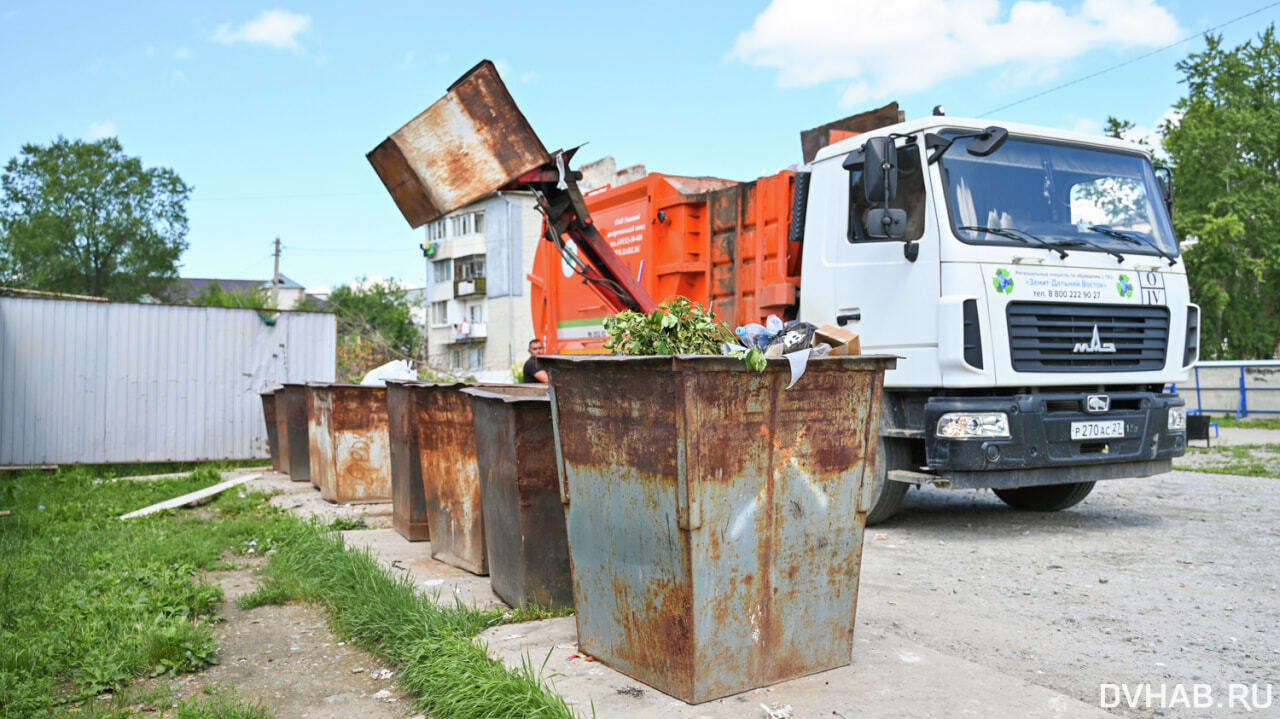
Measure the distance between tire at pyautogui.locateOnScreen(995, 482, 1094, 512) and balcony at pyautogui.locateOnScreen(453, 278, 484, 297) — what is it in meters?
43.7

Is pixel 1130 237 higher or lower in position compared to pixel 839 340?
higher

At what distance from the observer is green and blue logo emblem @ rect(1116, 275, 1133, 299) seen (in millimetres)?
6199

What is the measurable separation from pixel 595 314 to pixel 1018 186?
13.4 feet

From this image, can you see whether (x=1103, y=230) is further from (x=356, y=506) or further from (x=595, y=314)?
(x=356, y=506)

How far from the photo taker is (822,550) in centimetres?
325

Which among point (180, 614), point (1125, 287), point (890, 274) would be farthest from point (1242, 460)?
point (180, 614)

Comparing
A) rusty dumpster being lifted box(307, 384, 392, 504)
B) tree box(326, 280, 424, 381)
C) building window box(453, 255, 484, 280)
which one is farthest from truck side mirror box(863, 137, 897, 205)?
A: building window box(453, 255, 484, 280)

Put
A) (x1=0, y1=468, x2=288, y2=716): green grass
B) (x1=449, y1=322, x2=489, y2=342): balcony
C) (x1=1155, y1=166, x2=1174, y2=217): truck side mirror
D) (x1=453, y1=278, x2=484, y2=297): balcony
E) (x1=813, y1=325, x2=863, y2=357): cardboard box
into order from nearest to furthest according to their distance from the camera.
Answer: (x1=813, y1=325, x2=863, y2=357): cardboard box, (x1=0, y1=468, x2=288, y2=716): green grass, (x1=1155, y1=166, x2=1174, y2=217): truck side mirror, (x1=449, y1=322, x2=489, y2=342): balcony, (x1=453, y1=278, x2=484, y2=297): balcony

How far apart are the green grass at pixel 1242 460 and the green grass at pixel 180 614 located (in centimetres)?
855

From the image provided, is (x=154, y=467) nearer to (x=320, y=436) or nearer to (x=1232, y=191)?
(x=320, y=436)

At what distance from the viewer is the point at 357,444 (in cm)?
814

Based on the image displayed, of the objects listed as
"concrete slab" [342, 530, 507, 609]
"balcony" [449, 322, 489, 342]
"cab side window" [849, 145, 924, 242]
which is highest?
"balcony" [449, 322, 489, 342]

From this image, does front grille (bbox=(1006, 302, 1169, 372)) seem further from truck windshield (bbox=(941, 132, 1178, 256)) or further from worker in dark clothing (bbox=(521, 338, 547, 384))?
worker in dark clothing (bbox=(521, 338, 547, 384))

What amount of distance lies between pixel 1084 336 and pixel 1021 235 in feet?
2.54
